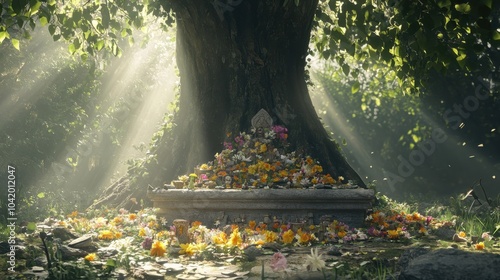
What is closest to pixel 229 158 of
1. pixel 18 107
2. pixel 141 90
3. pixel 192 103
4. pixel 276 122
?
pixel 276 122

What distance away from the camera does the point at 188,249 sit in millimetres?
6289

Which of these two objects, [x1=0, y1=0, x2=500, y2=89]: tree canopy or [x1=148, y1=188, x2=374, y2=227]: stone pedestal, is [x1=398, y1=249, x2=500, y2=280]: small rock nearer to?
[x1=0, y1=0, x2=500, y2=89]: tree canopy

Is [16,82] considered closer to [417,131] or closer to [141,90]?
[141,90]

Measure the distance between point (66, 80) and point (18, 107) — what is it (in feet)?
6.41

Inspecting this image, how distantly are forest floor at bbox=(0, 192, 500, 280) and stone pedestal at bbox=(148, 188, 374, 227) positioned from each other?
236 mm

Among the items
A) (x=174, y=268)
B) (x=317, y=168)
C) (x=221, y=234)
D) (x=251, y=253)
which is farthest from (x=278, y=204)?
(x=174, y=268)

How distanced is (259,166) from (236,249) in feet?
9.34

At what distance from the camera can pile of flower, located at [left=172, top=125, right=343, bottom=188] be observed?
29.4ft

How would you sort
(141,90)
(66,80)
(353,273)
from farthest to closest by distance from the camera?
(141,90) < (66,80) < (353,273)

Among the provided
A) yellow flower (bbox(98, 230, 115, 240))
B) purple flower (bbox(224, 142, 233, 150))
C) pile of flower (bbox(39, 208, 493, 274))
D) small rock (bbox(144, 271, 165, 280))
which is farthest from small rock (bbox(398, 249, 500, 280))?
purple flower (bbox(224, 142, 233, 150))

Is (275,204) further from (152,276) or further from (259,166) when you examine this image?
(152,276)

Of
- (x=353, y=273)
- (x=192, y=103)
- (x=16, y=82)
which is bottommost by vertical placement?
(x=353, y=273)

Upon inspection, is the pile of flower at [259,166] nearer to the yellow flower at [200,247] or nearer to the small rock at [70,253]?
the yellow flower at [200,247]

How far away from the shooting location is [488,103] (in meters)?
16.4
